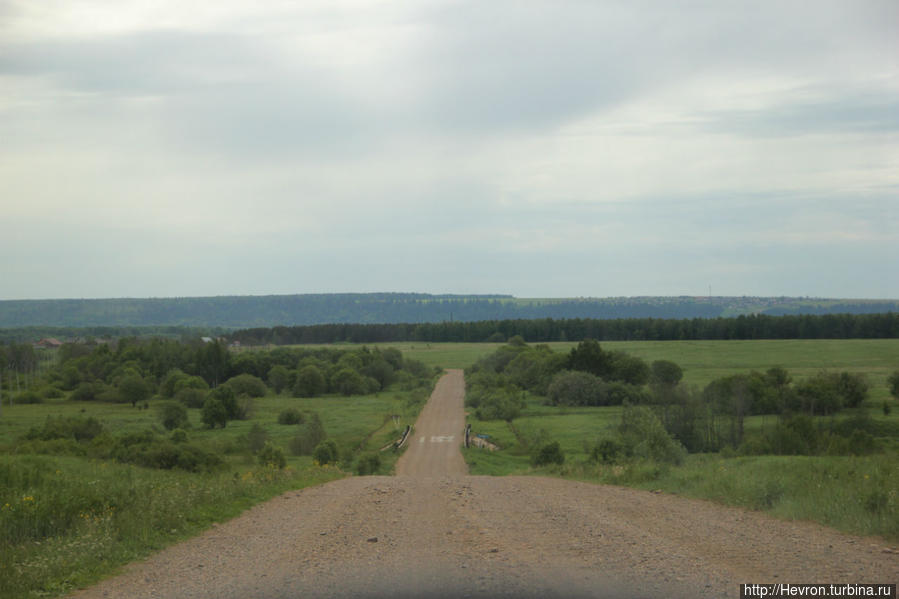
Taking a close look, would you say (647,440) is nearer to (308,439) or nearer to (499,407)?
(308,439)

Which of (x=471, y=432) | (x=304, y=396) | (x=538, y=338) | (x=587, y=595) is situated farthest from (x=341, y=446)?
(x=538, y=338)

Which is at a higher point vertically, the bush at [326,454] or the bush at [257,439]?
the bush at [326,454]

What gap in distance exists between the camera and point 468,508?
1163 cm

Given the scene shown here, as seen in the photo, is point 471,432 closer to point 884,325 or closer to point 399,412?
point 399,412

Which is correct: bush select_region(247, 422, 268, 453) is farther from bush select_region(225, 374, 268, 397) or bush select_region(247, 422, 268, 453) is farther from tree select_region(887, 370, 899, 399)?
tree select_region(887, 370, 899, 399)

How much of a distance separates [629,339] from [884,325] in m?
49.4

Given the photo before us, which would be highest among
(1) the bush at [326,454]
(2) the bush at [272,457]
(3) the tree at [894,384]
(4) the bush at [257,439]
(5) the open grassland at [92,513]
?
(5) the open grassland at [92,513]

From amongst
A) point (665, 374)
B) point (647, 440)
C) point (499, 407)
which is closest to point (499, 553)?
point (647, 440)

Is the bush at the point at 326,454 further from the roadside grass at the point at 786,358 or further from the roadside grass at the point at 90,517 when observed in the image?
the roadside grass at the point at 786,358

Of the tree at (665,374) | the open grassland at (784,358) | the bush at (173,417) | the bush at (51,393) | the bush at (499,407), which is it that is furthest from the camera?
the bush at (51,393)

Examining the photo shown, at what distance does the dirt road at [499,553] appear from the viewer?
6.65 m

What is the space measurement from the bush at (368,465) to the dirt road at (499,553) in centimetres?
2009

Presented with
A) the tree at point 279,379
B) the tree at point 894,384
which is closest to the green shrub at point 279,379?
the tree at point 279,379

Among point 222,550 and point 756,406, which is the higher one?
point 222,550
